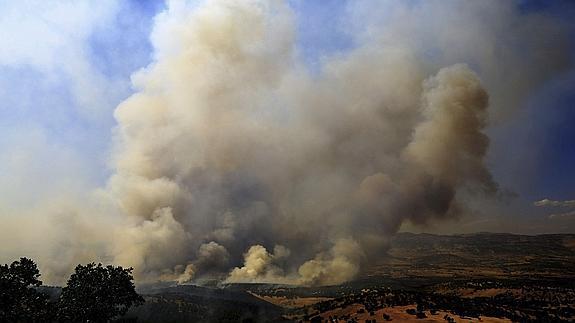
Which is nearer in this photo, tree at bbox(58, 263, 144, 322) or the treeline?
the treeline

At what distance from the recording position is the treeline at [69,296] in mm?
49156

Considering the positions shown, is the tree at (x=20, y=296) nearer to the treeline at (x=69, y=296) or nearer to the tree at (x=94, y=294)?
the treeline at (x=69, y=296)

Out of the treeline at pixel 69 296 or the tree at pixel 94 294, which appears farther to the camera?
the tree at pixel 94 294

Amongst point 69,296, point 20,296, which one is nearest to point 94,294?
point 69,296

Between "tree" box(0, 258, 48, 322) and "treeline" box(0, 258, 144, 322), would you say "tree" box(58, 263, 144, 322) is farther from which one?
"tree" box(0, 258, 48, 322)

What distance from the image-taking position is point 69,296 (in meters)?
58.4

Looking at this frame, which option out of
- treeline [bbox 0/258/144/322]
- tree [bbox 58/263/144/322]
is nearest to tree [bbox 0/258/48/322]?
treeline [bbox 0/258/144/322]

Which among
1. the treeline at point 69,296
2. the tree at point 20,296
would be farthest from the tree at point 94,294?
the tree at point 20,296

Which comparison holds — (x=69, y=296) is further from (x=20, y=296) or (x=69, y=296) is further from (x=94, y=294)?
(x=20, y=296)

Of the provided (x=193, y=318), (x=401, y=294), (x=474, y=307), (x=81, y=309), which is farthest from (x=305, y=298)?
(x=81, y=309)

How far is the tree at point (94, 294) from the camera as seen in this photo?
57906 millimetres

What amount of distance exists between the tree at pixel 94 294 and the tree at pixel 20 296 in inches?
227

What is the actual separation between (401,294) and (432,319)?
23.6 meters

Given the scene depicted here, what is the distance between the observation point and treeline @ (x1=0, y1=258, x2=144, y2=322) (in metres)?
49.2
